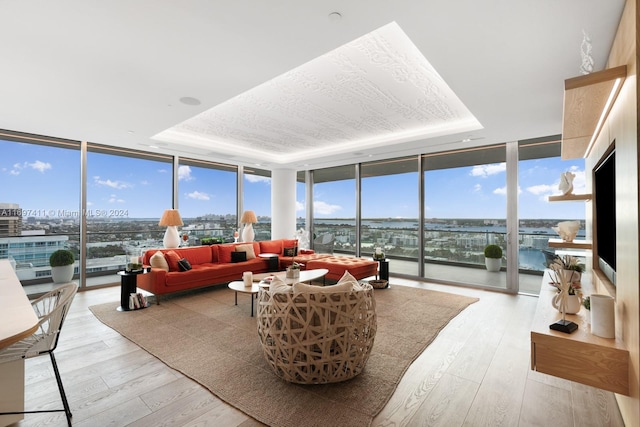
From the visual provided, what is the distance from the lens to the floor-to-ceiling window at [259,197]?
26.0 feet

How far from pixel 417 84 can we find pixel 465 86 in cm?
60

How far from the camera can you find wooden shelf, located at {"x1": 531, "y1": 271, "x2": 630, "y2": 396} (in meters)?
1.70

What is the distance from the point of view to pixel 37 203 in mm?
5086

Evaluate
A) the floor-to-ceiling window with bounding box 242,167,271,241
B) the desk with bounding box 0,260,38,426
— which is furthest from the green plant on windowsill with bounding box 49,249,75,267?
the floor-to-ceiling window with bounding box 242,167,271,241

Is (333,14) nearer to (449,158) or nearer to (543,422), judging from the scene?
(543,422)

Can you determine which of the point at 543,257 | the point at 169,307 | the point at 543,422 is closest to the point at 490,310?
the point at 543,257

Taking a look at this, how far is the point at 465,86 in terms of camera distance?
3.01 metres

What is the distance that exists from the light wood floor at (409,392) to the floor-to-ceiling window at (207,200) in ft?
12.4

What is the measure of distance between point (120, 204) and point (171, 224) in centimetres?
140

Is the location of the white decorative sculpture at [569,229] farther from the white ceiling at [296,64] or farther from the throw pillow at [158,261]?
the throw pillow at [158,261]

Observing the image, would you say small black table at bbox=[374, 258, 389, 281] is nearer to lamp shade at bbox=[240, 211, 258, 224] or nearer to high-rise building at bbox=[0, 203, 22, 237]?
lamp shade at bbox=[240, 211, 258, 224]

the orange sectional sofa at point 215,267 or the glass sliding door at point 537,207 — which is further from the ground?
the glass sliding door at point 537,207

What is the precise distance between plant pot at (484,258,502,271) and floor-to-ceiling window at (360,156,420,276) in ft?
4.35

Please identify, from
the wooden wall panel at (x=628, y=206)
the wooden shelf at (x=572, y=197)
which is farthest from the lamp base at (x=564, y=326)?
the wooden shelf at (x=572, y=197)
